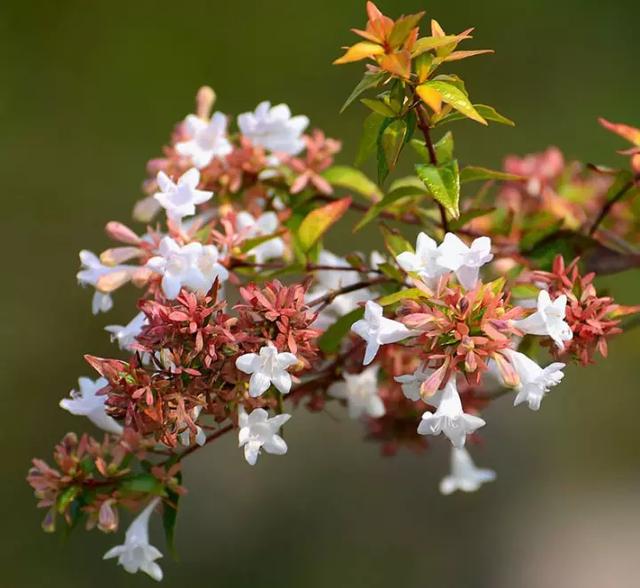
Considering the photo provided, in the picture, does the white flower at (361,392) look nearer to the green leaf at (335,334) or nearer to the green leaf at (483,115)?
the green leaf at (335,334)

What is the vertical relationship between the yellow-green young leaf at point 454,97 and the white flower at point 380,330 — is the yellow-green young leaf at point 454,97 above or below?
above

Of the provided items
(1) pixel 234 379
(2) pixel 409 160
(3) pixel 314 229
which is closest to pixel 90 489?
(1) pixel 234 379

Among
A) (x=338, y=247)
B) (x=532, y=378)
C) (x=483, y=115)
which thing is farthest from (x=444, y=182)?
(x=338, y=247)

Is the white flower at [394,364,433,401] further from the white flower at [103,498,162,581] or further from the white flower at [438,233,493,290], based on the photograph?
the white flower at [103,498,162,581]

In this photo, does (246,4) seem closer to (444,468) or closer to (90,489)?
(444,468)

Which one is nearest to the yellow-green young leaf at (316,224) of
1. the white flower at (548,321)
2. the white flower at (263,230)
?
the white flower at (263,230)
